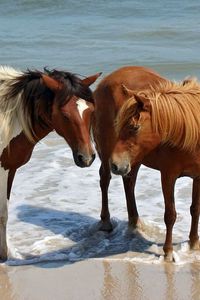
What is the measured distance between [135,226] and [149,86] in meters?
1.27

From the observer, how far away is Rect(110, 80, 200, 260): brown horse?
13.9ft

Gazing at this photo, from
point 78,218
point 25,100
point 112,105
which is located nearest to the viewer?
point 25,100

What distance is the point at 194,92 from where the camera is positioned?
4453 millimetres

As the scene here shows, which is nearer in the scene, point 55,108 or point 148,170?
point 55,108

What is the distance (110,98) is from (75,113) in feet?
3.15

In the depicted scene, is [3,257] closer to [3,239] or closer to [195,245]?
[3,239]

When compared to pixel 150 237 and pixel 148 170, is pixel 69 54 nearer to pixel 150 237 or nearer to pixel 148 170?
pixel 148 170

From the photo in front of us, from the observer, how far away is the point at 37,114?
4.41 meters

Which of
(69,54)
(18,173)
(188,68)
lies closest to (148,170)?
(18,173)

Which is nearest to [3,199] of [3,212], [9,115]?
[3,212]

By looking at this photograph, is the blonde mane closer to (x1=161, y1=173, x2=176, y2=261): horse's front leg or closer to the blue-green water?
(x1=161, y1=173, x2=176, y2=261): horse's front leg

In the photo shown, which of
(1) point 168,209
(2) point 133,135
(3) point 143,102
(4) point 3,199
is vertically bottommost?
(1) point 168,209

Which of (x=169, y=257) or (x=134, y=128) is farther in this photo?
(x=169, y=257)

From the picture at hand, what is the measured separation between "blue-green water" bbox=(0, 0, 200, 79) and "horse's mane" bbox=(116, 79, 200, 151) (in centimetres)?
793
